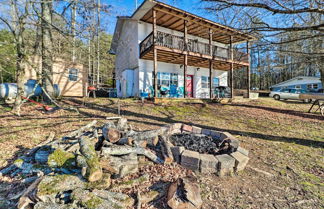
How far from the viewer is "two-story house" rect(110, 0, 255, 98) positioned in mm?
10163

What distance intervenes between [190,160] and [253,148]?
229cm

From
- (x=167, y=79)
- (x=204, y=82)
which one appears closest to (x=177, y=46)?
(x=167, y=79)

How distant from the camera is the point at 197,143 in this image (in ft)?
11.6

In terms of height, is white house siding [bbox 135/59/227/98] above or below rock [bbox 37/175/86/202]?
above

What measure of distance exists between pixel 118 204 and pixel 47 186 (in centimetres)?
90

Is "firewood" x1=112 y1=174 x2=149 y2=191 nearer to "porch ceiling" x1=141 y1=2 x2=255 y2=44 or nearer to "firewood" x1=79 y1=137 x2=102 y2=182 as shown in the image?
"firewood" x1=79 y1=137 x2=102 y2=182

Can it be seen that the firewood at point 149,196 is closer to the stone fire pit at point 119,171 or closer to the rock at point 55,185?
the stone fire pit at point 119,171

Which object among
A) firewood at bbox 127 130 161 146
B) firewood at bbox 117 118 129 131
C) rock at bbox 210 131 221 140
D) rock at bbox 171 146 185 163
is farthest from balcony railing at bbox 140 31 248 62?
rock at bbox 171 146 185 163

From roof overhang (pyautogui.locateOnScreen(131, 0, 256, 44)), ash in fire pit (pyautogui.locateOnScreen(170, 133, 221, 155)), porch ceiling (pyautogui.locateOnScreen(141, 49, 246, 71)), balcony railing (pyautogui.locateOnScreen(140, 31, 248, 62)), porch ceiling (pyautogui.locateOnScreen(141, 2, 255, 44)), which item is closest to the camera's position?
ash in fire pit (pyautogui.locateOnScreen(170, 133, 221, 155))

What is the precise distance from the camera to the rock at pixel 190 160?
9.11 ft

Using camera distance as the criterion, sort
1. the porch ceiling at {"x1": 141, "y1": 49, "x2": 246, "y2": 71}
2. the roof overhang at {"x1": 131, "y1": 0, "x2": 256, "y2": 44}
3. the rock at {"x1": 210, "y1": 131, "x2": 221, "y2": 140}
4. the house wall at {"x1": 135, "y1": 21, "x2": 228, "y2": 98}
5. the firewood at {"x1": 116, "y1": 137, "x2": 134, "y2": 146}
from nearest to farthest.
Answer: the firewood at {"x1": 116, "y1": 137, "x2": 134, "y2": 146} < the rock at {"x1": 210, "y1": 131, "x2": 221, "y2": 140} < the roof overhang at {"x1": 131, "y1": 0, "x2": 256, "y2": 44} < the porch ceiling at {"x1": 141, "y1": 49, "x2": 246, "y2": 71} < the house wall at {"x1": 135, "y1": 21, "x2": 228, "y2": 98}

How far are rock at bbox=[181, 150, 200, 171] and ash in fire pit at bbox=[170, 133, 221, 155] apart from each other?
0.45 metres

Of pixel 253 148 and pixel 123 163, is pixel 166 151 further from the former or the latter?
pixel 253 148

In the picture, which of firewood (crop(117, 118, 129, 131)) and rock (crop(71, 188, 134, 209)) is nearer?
rock (crop(71, 188, 134, 209))
